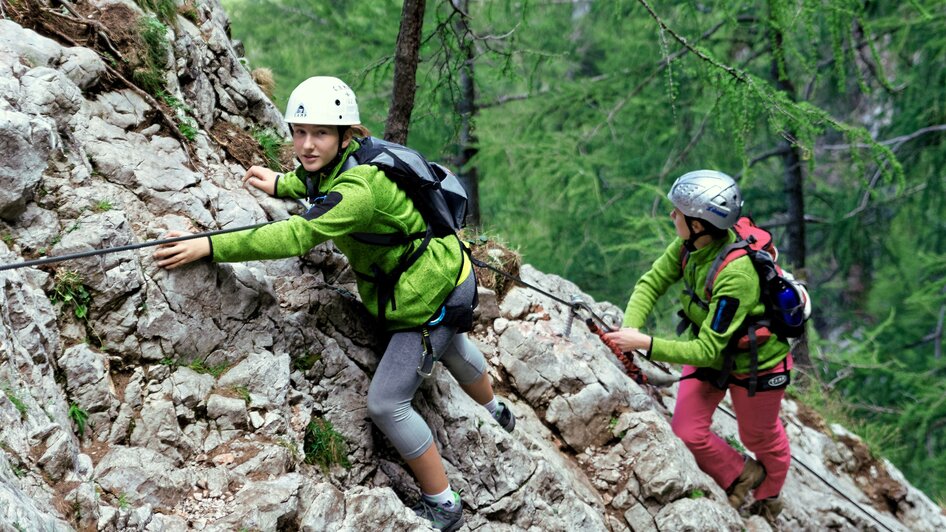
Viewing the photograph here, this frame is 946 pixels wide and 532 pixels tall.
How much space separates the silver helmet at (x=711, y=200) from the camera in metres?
5.56

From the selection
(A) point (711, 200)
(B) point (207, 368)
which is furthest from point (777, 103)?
(B) point (207, 368)

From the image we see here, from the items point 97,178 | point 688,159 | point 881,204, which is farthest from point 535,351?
point 881,204

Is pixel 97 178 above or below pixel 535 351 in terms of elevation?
above

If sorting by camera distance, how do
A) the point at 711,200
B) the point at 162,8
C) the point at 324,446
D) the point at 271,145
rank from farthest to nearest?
the point at 271,145, the point at 711,200, the point at 162,8, the point at 324,446

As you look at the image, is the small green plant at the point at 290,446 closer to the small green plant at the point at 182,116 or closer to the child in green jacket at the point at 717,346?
the small green plant at the point at 182,116

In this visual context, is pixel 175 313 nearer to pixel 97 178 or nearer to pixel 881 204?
pixel 97 178

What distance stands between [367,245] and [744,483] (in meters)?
4.17

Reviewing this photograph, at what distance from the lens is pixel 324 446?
14.6 feet

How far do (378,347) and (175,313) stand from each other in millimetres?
1417

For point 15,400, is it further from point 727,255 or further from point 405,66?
point 727,255

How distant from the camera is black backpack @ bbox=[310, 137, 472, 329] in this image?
429 centimetres

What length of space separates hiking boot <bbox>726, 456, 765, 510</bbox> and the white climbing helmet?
4.64 m

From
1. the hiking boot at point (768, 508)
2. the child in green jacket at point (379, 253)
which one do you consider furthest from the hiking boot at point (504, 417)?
the hiking boot at point (768, 508)

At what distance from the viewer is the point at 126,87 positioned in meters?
4.97
